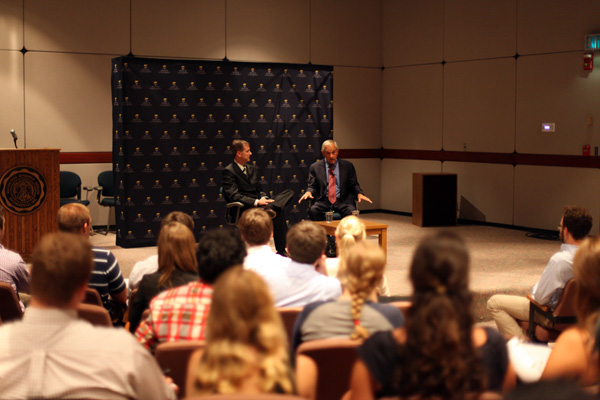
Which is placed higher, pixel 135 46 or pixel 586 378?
pixel 135 46

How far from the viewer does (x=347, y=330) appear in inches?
95.6

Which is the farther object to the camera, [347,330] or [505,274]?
[505,274]

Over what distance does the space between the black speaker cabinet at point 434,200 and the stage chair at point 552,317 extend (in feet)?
20.0

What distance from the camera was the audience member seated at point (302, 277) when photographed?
10.6 ft

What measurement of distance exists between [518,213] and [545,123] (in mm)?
1377

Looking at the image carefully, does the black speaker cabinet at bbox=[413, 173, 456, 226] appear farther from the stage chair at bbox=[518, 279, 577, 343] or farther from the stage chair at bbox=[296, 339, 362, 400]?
the stage chair at bbox=[296, 339, 362, 400]

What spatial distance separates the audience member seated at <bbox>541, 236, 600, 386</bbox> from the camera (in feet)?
7.34

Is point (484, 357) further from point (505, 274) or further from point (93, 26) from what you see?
point (93, 26)

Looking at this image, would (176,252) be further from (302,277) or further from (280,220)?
(280,220)

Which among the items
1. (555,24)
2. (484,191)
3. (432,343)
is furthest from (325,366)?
(484,191)

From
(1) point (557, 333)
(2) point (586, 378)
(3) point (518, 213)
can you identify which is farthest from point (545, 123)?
(2) point (586, 378)

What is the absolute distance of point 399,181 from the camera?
39.3 feet

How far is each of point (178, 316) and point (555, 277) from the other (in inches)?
93.5

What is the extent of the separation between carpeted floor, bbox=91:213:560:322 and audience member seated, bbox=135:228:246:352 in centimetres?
271
